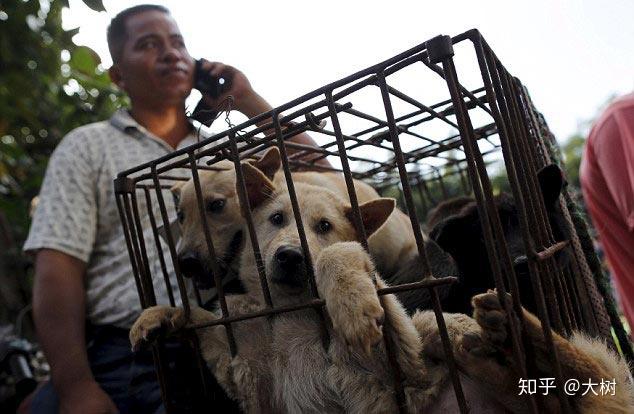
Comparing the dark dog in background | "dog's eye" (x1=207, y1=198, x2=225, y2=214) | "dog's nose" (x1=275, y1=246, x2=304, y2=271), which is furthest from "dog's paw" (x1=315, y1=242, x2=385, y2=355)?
"dog's eye" (x1=207, y1=198, x2=225, y2=214)

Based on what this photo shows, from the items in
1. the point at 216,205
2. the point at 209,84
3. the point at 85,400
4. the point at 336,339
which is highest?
the point at 209,84

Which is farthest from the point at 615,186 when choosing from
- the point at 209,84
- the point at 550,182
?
the point at 209,84

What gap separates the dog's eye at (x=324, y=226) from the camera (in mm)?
1722

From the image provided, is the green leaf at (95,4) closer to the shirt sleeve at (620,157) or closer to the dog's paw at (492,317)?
the dog's paw at (492,317)

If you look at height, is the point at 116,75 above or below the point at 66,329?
above

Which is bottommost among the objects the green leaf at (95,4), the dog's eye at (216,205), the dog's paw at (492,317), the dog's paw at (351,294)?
the dog's paw at (492,317)

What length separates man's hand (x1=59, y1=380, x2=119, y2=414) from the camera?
6.30ft

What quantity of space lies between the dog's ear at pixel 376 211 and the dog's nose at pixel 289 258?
0.29m

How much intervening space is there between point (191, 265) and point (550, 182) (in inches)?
47.2

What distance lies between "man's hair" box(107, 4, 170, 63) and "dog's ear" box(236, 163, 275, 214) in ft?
4.01

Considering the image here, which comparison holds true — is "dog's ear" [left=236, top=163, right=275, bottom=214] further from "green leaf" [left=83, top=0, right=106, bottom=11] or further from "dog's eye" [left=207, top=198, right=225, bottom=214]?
"green leaf" [left=83, top=0, right=106, bottom=11]

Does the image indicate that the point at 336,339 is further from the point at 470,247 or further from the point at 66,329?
the point at 66,329

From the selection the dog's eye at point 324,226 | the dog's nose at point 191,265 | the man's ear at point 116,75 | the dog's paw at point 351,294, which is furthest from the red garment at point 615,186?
the man's ear at point 116,75

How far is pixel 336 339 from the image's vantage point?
1.39m
